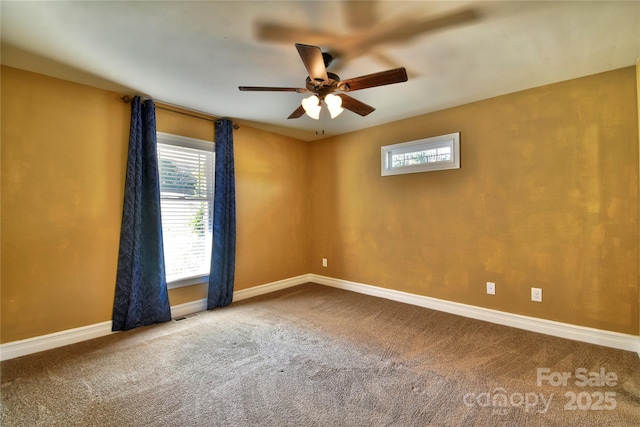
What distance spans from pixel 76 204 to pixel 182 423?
89.0 inches

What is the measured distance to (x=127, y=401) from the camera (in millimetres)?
1873

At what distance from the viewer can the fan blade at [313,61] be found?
1706 millimetres

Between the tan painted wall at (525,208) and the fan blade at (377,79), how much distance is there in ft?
5.75

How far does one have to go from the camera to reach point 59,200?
2637 millimetres

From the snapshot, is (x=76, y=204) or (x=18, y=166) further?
(x=76, y=204)

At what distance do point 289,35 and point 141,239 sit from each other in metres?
2.50

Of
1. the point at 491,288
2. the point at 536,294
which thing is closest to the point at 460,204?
the point at 491,288

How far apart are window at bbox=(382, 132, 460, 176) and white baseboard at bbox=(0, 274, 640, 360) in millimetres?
1656

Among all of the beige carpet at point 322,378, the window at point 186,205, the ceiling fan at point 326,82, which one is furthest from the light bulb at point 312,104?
the beige carpet at point 322,378

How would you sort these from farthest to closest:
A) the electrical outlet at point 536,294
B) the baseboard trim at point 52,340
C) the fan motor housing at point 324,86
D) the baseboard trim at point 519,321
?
the electrical outlet at point 536,294 → the baseboard trim at point 519,321 → the baseboard trim at point 52,340 → the fan motor housing at point 324,86

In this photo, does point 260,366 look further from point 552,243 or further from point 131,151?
point 552,243

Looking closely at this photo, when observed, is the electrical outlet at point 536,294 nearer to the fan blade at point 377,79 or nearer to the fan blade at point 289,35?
the fan blade at point 377,79

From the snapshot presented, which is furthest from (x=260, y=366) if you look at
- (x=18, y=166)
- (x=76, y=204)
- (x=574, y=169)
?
(x=574, y=169)

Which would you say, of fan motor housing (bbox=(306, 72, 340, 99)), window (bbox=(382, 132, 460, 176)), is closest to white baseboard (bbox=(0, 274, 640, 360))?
window (bbox=(382, 132, 460, 176))
